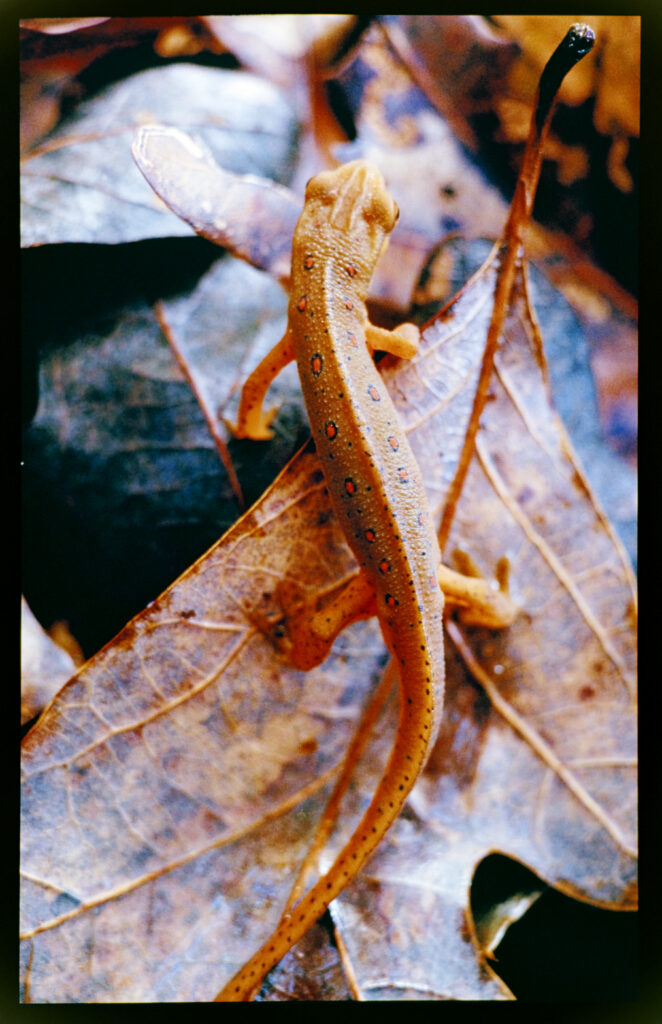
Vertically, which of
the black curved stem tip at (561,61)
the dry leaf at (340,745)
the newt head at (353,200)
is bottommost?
the dry leaf at (340,745)

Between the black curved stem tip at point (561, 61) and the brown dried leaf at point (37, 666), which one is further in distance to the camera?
the brown dried leaf at point (37, 666)

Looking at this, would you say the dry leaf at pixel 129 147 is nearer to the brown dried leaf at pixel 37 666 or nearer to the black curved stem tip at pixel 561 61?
the black curved stem tip at pixel 561 61

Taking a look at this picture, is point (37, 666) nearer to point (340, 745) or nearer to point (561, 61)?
point (340, 745)

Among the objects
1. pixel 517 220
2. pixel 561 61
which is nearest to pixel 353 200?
pixel 517 220

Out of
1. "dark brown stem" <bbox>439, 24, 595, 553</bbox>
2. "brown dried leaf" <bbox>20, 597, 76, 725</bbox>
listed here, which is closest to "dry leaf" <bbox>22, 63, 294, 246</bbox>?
"dark brown stem" <bbox>439, 24, 595, 553</bbox>

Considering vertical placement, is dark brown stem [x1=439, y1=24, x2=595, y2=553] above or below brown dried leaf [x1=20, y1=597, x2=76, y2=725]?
above

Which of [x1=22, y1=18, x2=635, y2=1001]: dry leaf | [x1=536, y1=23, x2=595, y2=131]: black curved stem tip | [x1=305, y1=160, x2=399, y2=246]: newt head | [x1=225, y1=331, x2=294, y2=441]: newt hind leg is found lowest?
[x1=22, y1=18, x2=635, y2=1001]: dry leaf

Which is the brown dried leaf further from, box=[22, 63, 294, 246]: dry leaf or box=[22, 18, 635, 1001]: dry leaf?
box=[22, 63, 294, 246]: dry leaf

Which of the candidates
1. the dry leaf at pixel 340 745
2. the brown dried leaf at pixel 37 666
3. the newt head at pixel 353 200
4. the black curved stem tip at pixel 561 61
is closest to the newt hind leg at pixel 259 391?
the dry leaf at pixel 340 745
